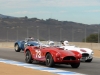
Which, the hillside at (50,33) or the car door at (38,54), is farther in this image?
the hillside at (50,33)

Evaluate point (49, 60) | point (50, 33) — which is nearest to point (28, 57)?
point (49, 60)

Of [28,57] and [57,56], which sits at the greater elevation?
[57,56]

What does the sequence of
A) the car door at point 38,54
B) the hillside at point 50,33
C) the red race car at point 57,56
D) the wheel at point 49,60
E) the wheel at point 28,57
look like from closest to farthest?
the red race car at point 57,56, the wheel at point 49,60, the car door at point 38,54, the wheel at point 28,57, the hillside at point 50,33

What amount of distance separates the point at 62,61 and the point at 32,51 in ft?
8.44

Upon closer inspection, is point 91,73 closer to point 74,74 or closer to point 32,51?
point 74,74

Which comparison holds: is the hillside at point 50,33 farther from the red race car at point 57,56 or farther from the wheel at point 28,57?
the red race car at point 57,56

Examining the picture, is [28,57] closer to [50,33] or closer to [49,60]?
[49,60]

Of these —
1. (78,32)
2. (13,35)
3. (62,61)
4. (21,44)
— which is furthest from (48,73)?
(13,35)

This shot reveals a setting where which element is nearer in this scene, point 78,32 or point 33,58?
point 33,58

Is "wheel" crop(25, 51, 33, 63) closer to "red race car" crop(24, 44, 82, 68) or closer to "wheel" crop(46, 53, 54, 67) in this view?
"red race car" crop(24, 44, 82, 68)

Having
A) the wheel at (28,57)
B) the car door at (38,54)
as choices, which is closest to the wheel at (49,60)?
the car door at (38,54)

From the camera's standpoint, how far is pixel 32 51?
1881cm

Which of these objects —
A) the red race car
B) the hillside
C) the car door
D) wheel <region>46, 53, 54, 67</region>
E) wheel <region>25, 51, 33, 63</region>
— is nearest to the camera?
the red race car

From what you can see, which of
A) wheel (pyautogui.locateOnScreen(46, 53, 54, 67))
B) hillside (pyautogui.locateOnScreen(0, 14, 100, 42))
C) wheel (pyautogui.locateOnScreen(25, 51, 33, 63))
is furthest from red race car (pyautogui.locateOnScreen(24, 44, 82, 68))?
hillside (pyautogui.locateOnScreen(0, 14, 100, 42))
